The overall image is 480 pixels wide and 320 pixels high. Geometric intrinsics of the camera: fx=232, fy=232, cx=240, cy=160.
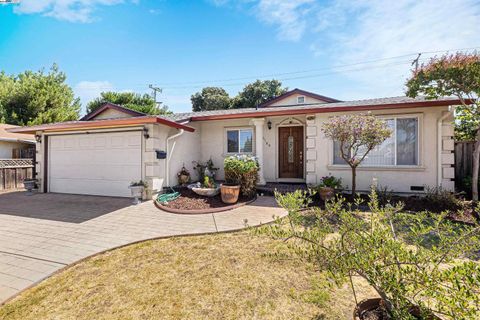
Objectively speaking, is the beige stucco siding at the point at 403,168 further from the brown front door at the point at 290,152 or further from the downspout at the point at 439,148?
the brown front door at the point at 290,152

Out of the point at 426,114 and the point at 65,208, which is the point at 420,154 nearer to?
the point at 426,114

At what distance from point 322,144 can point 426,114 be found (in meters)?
3.32

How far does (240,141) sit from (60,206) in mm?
6888

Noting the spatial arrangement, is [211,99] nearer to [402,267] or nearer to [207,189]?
[207,189]

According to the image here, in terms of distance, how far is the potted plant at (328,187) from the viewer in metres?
7.36

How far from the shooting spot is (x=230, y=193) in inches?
291

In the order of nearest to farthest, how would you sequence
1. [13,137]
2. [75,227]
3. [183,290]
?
[183,290], [75,227], [13,137]

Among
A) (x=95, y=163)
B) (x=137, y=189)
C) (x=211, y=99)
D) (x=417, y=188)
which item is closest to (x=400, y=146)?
(x=417, y=188)

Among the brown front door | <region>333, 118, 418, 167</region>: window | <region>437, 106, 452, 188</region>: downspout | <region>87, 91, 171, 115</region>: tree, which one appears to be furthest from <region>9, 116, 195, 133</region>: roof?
<region>87, 91, 171, 115</region>: tree

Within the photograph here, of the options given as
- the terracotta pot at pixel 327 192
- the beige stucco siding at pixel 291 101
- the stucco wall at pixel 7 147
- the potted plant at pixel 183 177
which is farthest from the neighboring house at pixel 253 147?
the stucco wall at pixel 7 147

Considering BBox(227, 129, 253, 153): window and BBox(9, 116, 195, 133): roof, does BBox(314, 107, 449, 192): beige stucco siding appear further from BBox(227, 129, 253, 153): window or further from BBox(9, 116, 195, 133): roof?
BBox(9, 116, 195, 133): roof

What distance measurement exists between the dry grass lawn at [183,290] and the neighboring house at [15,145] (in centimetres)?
1533

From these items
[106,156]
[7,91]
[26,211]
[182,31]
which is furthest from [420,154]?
[7,91]

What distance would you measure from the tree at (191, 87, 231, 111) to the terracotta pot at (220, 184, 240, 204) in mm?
23688
